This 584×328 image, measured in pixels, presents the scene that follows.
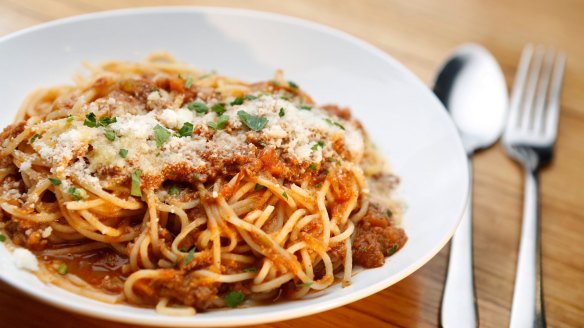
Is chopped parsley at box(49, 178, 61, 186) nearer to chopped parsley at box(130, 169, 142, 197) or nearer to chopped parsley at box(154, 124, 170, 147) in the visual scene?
chopped parsley at box(130, 169, 142, 197)

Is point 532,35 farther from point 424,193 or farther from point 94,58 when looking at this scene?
point 94,58

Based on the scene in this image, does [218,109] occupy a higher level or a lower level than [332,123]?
lower

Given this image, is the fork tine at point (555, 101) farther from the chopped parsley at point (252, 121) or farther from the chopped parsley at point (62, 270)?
the chopped parsley at point (62, 270)

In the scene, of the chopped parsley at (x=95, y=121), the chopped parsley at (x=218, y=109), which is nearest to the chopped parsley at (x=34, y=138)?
the chopped parsley at (x=95, y=121)

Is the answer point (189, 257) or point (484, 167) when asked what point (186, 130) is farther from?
point (484, 167)

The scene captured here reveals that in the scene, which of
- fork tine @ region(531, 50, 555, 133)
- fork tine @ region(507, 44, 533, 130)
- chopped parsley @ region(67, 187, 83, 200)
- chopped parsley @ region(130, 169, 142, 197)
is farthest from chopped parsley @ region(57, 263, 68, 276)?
fork tine @ region(531, 50, 555, 133)

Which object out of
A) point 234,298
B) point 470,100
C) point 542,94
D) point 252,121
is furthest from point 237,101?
point 542,94
